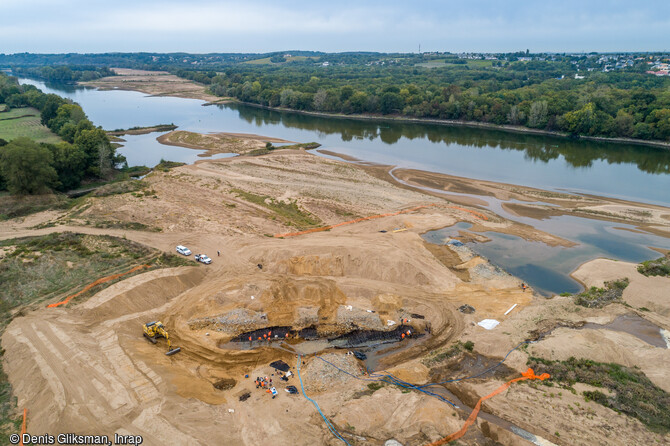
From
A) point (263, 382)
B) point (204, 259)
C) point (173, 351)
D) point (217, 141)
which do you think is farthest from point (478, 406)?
point (217, 141)

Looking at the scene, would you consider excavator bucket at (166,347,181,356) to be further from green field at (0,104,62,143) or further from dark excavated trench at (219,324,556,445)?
green field at (0,104,62,143)

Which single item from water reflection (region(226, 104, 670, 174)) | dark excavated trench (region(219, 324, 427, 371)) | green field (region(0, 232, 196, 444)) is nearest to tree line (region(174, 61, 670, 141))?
water reflection (region(226, 104, 670, 174))

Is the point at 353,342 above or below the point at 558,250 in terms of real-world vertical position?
below

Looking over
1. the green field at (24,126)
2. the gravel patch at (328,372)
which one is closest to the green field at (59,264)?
the gravel patch at (328,372)

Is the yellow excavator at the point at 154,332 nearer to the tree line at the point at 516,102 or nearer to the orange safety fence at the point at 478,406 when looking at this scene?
the orange safety fence at the point at 478,406

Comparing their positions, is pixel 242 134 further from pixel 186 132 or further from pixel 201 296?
pixel 201 296

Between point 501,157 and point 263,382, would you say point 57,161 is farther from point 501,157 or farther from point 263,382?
point 501,157
